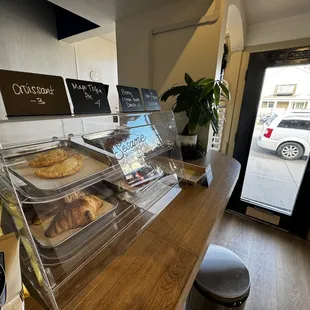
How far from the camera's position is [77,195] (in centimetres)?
70

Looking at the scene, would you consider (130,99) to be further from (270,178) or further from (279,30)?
(270,178)

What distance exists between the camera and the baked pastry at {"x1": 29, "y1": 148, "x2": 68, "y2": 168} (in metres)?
→ 0.67

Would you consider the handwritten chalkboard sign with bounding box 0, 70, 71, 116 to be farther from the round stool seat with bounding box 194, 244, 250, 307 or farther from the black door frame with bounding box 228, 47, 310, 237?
the black door frame with bounding box 228, 47, 310, 237

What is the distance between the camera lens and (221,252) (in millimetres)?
1137

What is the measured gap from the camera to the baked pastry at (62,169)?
0.62m

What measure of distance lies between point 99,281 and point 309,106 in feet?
8.36

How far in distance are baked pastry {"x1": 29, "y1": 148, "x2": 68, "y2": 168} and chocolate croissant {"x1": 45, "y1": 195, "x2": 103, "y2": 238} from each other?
0.19 m

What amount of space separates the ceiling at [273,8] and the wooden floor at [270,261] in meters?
2.51

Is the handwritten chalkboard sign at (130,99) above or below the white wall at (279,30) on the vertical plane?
below

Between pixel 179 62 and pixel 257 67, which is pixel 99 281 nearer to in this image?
pixel 179 62

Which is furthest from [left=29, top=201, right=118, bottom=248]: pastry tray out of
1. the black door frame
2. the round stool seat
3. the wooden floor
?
the black door frame

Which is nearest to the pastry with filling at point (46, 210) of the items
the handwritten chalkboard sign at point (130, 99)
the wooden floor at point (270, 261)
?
the handwritten chalkboard sign at point (130, 99)

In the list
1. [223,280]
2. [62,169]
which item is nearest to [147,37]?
[62,169]

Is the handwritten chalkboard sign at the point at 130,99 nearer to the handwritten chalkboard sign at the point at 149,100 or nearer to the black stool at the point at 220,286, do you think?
the handwritten chalkboard sign at the point at 149,100
